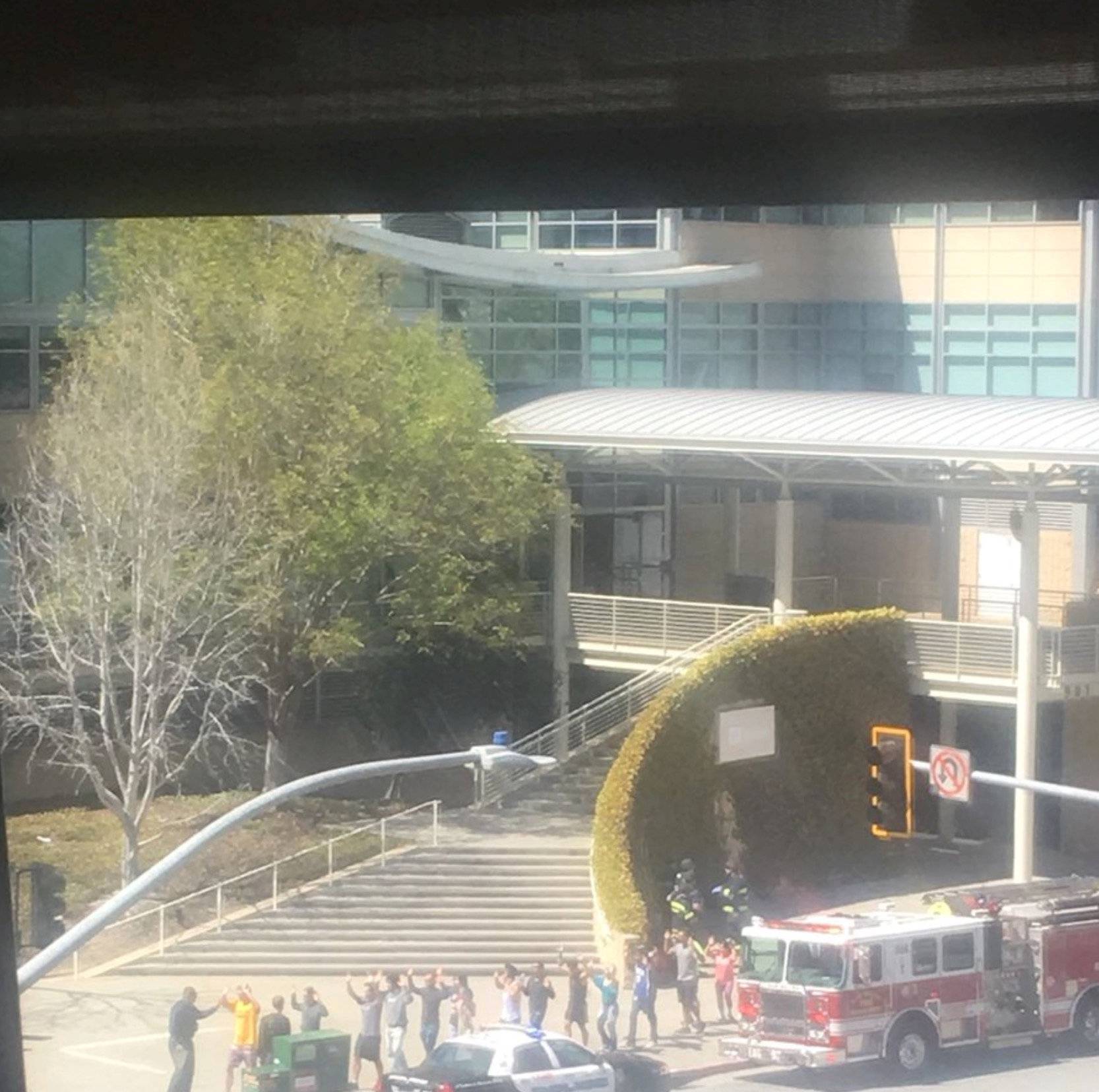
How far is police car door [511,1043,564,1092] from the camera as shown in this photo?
8625mm

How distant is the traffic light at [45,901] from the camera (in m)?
4.50

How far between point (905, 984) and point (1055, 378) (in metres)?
7.64

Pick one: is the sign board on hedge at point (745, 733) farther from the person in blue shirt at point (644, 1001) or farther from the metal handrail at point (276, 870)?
the person in blue shirt at point (644, 1001)

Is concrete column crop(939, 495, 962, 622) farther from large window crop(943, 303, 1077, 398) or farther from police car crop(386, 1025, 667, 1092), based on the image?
police car crop(386, 1025, 667, 1092)

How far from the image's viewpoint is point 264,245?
12469 mm

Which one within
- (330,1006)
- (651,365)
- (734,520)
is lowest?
(330,1006)

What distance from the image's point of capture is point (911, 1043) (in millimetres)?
9672

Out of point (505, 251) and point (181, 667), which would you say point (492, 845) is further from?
point (505, 251)

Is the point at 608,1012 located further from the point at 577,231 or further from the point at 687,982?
the point at 577,231

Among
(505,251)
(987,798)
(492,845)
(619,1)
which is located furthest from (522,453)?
(619,1)

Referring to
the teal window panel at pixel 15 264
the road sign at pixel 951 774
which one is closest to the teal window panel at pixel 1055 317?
the teal window panel at pixel 15 264

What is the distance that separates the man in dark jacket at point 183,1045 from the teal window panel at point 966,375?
9.12 meters

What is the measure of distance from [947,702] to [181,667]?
5446mm

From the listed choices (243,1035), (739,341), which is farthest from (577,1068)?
(739,341)
